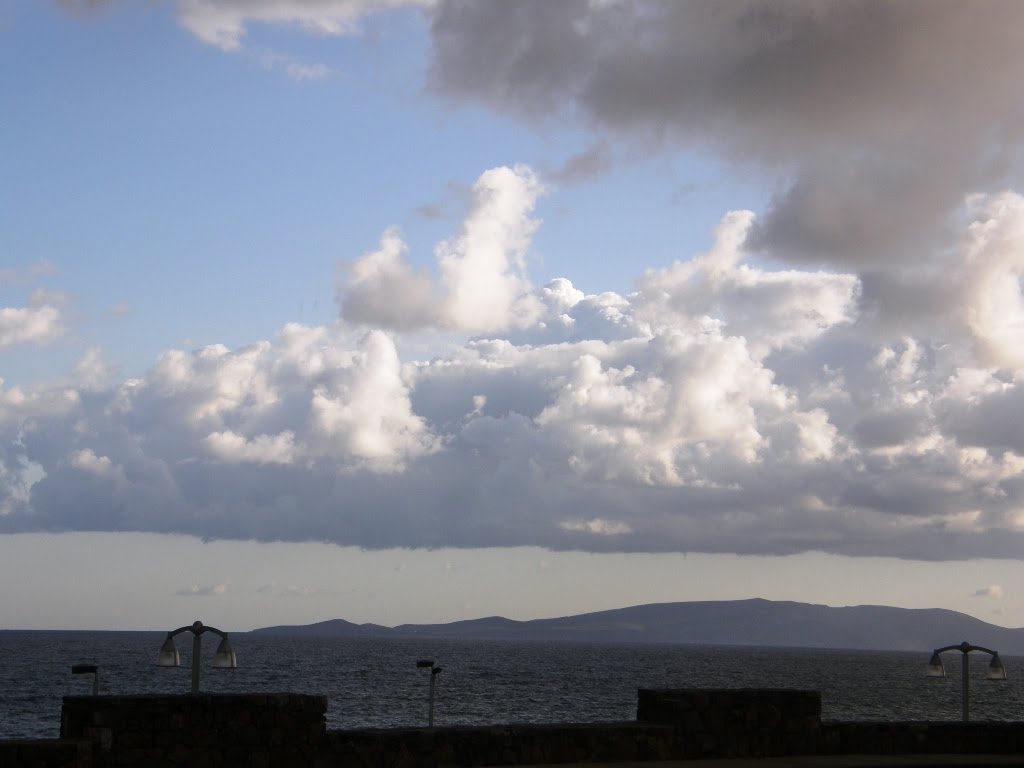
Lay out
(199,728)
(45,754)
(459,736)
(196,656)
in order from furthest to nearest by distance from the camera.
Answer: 1. (196,656)
2. (459,736)
3. (199,728)
4. (45,754)

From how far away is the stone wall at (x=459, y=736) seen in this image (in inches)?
637

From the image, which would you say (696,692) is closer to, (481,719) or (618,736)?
(618,736)

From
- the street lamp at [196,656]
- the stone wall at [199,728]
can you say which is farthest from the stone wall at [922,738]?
the street lamp at [196,656]

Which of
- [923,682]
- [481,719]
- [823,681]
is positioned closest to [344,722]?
[481,719]

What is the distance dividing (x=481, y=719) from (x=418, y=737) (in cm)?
4843

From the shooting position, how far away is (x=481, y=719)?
6456cm

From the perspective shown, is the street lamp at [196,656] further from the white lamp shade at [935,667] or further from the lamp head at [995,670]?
the lamp head at [995,670]

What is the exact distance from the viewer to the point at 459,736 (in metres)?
17.9

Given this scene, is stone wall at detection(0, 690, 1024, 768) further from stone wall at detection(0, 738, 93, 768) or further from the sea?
the sea

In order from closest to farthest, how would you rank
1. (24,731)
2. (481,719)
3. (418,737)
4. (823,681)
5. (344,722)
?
(418,737) < (24,731) < (344,722) < (481,719) < (823,681)

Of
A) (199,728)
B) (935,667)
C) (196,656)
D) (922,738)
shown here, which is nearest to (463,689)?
(935,667)

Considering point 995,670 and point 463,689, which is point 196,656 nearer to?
point 995,670

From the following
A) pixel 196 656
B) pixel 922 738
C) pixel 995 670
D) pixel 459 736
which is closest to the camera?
pixel 459 736

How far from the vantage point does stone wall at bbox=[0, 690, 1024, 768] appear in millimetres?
16188
